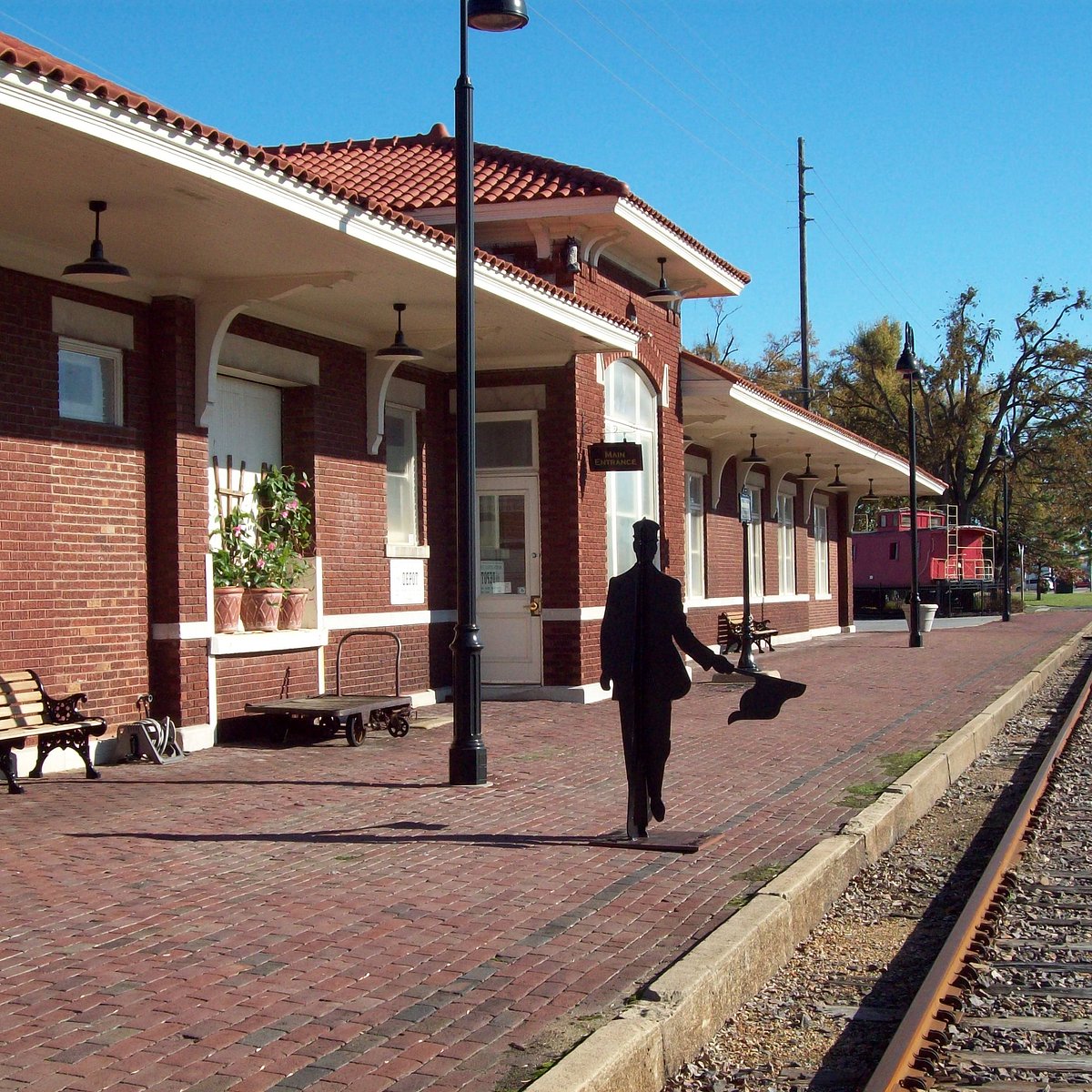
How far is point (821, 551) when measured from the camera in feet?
110

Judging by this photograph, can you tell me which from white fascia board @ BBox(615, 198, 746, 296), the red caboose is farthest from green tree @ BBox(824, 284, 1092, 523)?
white fascia board @ BBox(615, 198, 746, 296)

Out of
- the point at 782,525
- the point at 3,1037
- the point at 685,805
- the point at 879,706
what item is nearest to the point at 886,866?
the point at 685,805

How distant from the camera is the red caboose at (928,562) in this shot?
4622 cm

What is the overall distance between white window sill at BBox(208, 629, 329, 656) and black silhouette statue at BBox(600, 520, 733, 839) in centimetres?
537

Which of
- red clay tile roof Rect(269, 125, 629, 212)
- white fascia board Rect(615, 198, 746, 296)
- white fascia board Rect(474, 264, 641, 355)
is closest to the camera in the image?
white fascia board Rect(474, 264, 641, 355)

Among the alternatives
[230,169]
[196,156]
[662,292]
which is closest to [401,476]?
[662,292]

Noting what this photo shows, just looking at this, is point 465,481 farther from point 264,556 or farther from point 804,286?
point 804,286

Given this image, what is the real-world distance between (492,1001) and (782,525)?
25.7 metres

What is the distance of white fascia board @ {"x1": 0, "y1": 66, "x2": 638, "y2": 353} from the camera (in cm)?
725

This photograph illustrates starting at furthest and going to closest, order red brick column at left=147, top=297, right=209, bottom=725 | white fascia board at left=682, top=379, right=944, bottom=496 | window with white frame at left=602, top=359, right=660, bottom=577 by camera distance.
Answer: white fascia board at left=682, top=379, right=944, bottom=496, window with white frame at left=602, top=359, right=660, bottom=577, red brick column at left=147, top=297, right=209, bottom=725

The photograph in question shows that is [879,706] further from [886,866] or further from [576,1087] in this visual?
[576,1087]

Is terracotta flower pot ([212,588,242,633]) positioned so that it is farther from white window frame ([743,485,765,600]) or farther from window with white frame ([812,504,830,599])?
window with white frame ([812,504,830,599])

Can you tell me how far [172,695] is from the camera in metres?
11.5

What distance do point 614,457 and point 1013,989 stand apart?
1076cm
